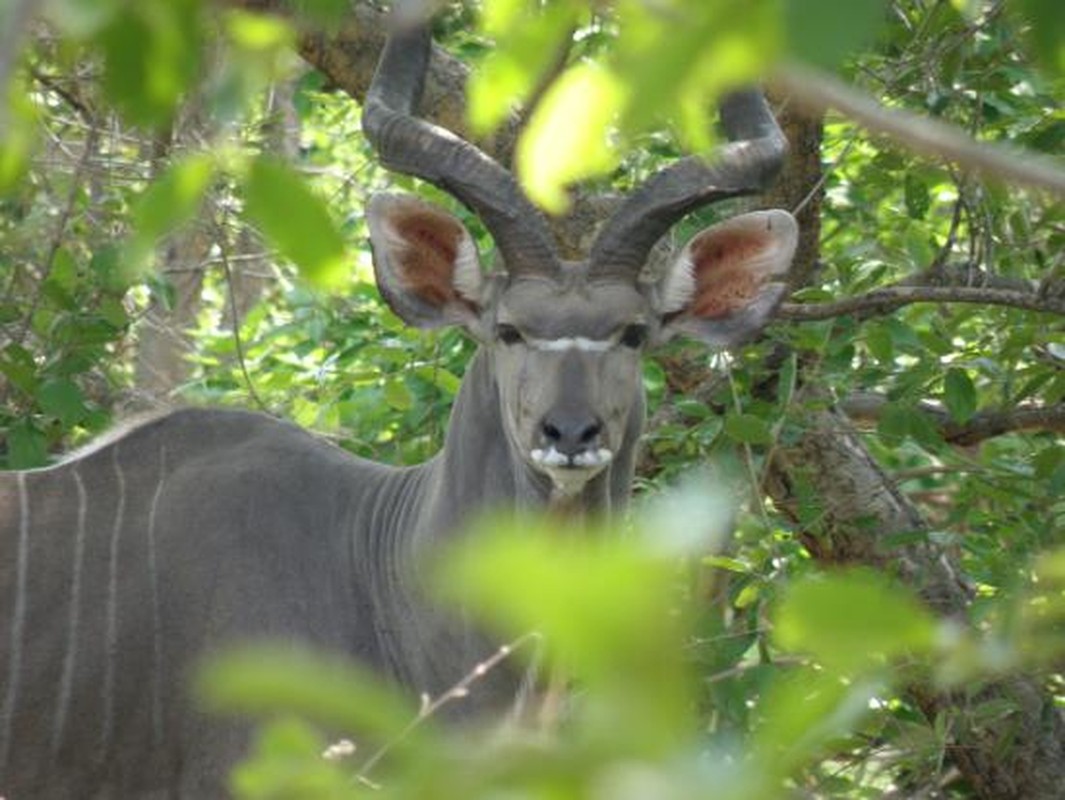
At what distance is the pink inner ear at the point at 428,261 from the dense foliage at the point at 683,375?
0.31m

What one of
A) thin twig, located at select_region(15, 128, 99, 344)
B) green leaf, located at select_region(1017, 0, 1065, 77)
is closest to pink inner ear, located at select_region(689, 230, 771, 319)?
thin twig, located at select_region(15, 128, 99, 344)

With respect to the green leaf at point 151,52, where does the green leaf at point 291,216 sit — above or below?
below

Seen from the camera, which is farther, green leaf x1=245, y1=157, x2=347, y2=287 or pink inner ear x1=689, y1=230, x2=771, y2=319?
pink inner ear x1=689, y1=230, x2=771, y2=319

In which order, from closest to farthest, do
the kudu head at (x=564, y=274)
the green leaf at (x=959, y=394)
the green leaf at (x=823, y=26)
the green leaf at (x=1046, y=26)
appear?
1. the green leaf at (x=823, y=26)
2. the green leaf at (x=1046, y=26)
3. the kudu head at (x=564, y=274)
4. the green leaf at (x=959, y=394)

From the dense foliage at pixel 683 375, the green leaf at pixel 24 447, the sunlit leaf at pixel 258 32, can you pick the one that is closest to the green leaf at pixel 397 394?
the dense foliage at pixel 683 375

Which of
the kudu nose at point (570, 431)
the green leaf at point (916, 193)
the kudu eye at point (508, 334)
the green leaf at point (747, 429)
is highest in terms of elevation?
the green leaf at point (916, 193)

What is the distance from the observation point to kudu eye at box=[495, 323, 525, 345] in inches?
192

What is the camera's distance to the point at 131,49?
1.49 meters

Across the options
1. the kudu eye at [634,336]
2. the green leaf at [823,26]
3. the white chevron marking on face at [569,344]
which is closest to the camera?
the green leaf at [823,26]

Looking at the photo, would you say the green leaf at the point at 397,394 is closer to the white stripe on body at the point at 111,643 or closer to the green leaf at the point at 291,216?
the white stripe on body at the point at 111,643

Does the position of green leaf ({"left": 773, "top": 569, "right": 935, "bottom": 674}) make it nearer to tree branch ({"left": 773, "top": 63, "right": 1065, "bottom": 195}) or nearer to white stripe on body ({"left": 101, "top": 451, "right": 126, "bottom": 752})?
tree branch ({"left": 773, "top": 63, "right": 1065, "bottom": 195})

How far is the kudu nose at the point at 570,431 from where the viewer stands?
4520 mm

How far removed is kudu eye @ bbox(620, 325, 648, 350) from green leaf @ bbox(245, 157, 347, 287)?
10.8 feet

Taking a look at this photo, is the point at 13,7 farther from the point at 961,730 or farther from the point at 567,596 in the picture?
the point at 961,730
